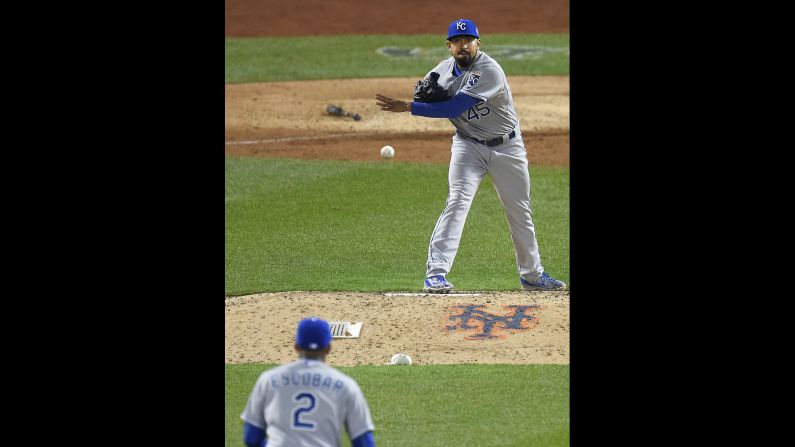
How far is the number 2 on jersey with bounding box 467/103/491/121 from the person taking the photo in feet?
32.8

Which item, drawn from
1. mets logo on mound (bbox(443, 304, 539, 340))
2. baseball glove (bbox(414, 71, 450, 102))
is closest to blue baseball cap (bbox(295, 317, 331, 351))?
mets logo on mound (bbox(443, 304, 539, 340))

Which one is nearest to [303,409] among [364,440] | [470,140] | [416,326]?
[364,440]

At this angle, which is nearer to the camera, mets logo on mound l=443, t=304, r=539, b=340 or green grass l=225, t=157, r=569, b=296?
mets logo on mound l=443, t=304, r=539, b=340

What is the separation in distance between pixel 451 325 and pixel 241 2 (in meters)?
21.5

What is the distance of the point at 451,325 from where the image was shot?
9273 millimetres

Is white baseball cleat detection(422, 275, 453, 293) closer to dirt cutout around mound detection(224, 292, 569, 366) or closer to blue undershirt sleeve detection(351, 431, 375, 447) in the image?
dirt cutout around mound detection(224, 292, 569, 366)

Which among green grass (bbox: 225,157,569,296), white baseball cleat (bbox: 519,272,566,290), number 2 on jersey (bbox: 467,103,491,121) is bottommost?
white baseball cleat (bbox: 519,272,566,290)

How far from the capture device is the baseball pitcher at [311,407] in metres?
5.30

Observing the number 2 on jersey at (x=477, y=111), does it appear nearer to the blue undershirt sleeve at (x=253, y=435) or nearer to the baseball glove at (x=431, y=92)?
the baseball glove at (x=431, y=92)

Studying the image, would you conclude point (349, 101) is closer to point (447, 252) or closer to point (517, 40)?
point (517, 40)

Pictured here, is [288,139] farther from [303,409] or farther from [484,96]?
[303,409]

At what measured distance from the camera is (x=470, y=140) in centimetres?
1014

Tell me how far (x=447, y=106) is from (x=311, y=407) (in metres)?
4.91

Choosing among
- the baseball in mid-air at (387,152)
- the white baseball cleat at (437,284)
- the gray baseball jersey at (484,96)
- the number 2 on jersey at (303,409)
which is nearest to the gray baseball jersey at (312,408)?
the number 2 on jersey at (303,409)
